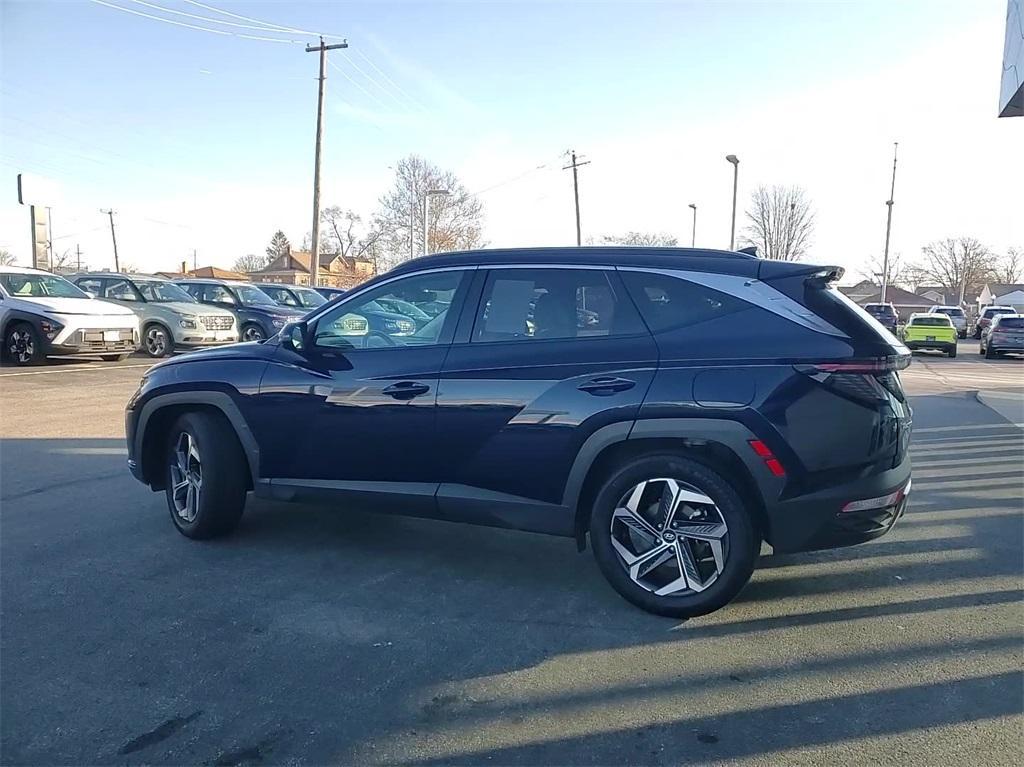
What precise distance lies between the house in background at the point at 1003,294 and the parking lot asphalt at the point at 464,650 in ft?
281

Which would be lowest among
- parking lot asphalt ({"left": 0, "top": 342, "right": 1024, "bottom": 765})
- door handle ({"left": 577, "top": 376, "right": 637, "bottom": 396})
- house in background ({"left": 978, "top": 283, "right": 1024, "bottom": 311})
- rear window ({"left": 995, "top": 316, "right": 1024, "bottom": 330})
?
parking lot asphalt ({"left": 0, "top": 342, "right": 1024, "bottom": 765})

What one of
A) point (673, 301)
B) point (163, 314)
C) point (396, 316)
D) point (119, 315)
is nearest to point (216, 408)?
point (396, 316)

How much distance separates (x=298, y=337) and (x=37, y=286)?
12347 mm

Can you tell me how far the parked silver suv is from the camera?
16.3 metres

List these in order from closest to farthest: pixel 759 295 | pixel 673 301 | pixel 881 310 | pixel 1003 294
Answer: pixel 759 295, pixel 673 301, pixel 881 310, pixel 1003 294

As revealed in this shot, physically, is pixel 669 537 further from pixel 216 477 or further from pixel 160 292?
pixel 160 292

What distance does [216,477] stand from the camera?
469 cm

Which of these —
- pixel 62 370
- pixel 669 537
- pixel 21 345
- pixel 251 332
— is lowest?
pixel 62 370

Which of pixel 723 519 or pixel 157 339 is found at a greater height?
pixel 157 339

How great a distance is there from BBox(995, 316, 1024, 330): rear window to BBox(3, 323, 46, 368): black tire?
92.5ft

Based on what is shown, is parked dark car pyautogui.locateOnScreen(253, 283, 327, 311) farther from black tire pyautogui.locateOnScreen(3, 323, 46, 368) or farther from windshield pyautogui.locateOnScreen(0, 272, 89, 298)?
black tire pyautogui.locateOnScreen(3, 323, 46, 368)

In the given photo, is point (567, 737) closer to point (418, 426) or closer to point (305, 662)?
point (305, 662)

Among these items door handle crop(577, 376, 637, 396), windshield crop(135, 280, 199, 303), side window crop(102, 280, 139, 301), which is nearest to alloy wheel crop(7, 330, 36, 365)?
side window crop(102, 280, 139, 301)

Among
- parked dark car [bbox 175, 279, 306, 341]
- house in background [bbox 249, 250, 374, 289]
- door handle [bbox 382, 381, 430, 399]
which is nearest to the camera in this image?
door handle [bbox 382, 381, 430, 399]
